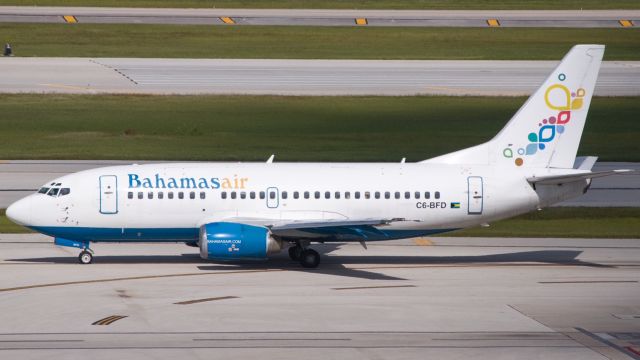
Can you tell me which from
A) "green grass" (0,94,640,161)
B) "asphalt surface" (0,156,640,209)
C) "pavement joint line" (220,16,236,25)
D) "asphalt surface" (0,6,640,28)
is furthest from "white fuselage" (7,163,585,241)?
"pavement joint line" (220,16,236,25)

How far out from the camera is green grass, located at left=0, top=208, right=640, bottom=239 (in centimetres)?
4984

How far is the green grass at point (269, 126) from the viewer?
6981 cm

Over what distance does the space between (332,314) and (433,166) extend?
35.6ft

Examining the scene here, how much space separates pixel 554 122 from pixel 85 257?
18.2 m

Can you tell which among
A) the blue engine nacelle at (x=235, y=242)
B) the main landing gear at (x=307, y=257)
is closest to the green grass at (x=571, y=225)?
the main landing gear at (x=307, y=257)

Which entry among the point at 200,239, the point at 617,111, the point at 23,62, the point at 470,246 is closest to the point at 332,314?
the point at 200,239

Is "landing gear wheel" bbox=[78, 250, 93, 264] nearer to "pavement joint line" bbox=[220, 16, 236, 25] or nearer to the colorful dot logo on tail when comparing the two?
the colorful dot logo on tail

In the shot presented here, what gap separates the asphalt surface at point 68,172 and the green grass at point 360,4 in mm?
73096

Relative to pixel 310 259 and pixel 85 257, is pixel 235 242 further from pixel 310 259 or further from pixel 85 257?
pixel 85 257

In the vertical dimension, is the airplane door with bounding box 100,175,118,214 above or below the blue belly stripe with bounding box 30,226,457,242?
above

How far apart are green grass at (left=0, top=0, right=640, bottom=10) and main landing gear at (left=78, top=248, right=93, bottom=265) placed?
96.7 metres

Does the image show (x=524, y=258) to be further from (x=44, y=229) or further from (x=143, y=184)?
(x=44, y=229)

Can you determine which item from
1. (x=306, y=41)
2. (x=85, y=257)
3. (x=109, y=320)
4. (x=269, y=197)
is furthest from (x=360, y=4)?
(x=109, y=320)

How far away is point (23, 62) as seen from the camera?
98688 millimetres
